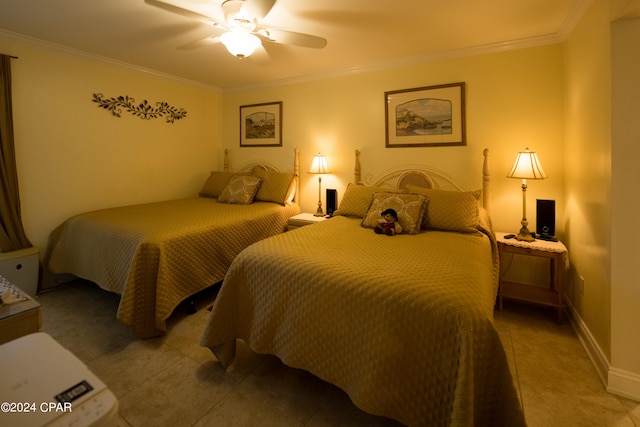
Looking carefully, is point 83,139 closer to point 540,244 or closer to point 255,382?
point 255,382

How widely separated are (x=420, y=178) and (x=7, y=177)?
12.3 feet

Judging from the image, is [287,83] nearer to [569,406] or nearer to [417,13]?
[417,13]

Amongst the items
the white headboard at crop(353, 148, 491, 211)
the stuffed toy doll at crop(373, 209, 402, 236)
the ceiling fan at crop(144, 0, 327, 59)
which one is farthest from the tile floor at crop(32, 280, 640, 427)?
the ceiling fan at crop(144, 0, 327, 59)

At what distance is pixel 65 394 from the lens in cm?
64

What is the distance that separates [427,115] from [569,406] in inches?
97.9

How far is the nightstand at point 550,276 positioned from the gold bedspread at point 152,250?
223cm

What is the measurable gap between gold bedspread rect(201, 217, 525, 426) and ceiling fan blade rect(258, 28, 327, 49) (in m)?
1.37

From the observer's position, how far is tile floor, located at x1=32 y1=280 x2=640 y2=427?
1439mm

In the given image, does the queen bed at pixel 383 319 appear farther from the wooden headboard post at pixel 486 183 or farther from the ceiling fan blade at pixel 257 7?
the ceiling fan blade at pixel 257 7

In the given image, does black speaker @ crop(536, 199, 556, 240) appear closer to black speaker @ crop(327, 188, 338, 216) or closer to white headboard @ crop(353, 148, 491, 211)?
white headboard @ crop(353, 148, 491, 211)

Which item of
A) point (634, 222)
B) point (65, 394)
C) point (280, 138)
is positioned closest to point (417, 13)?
point (634, 222)

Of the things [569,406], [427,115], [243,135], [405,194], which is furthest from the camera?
[243,135]

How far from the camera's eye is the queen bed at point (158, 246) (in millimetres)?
2047

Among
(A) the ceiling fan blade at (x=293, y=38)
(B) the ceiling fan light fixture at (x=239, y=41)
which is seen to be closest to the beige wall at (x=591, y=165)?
(A) the ceiling fan blade at (x=293, y=38)
